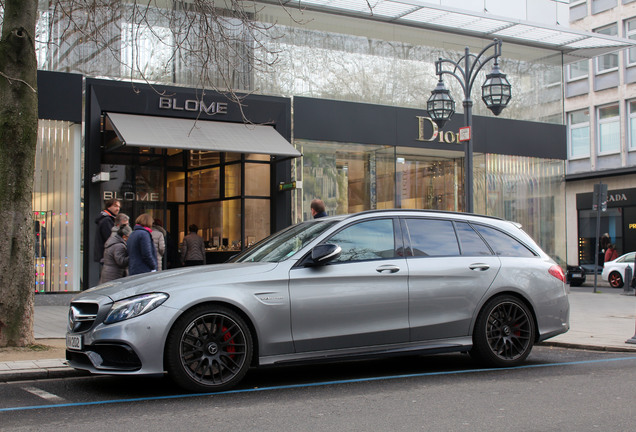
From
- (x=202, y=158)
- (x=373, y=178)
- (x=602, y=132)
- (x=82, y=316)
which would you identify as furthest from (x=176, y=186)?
(x=602, y=132)

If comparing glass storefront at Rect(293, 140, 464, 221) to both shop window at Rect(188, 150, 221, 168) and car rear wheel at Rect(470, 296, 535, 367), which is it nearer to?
shop window at Rect(188, 150, 221, 168)

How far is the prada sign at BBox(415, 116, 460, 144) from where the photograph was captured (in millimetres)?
19812

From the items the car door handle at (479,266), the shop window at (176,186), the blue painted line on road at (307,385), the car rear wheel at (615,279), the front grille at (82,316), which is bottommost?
the car rear wheel at (615,279)

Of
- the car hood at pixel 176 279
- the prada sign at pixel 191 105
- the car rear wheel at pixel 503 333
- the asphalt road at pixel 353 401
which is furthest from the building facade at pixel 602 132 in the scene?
the car hood at pixel 176 279

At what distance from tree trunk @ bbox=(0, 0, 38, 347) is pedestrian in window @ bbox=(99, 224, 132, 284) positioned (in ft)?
4.85

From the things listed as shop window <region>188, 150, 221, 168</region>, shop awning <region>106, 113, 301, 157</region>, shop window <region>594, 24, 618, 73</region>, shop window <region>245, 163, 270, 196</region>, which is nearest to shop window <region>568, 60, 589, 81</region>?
shop window <region>594, 24, 618, 73</region>

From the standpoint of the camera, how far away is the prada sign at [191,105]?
16.2 meters

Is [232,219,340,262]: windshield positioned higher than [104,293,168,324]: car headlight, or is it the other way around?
[232,219,340,262]: windshield

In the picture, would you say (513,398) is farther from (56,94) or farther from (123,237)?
(56,94)

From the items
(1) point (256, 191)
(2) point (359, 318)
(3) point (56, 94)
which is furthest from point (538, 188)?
(2) point (359, 318)

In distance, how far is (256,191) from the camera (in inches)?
701

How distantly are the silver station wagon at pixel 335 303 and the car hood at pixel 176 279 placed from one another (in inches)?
0.5

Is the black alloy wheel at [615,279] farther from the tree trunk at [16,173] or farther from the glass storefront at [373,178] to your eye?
the tree trunk at [16,173]

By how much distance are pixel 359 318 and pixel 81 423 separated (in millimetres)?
2742
